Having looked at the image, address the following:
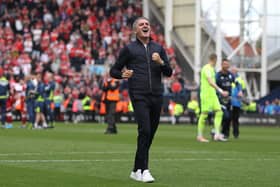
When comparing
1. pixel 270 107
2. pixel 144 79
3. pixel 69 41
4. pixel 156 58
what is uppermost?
pixel 69 41

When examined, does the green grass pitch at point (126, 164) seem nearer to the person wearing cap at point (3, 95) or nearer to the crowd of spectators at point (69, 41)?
the person wearing cap at point (3, 95)

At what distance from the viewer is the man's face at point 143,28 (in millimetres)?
11969

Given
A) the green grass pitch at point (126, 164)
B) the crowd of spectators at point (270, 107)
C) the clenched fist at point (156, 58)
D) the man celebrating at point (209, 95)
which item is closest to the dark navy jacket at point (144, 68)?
the clenched fist at point (156, 58)

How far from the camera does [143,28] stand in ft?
39.3

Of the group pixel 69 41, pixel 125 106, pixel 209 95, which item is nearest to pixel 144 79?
pixel 209 95

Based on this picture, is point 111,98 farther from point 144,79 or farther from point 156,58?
point 156,58

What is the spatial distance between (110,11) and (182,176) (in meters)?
37.9

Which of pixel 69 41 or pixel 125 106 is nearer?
pixel 125 106

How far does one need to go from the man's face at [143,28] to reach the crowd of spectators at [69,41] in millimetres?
29199

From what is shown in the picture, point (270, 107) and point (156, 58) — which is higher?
point (156, 58)

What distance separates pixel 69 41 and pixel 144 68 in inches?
1352

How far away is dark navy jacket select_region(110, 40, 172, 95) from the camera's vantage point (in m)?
12.2

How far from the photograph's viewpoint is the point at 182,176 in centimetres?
1228

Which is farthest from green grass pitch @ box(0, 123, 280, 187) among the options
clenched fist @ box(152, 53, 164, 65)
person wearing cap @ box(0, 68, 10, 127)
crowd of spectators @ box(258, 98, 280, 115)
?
crowd of spectators @ box(258, 98, 280, 115)
